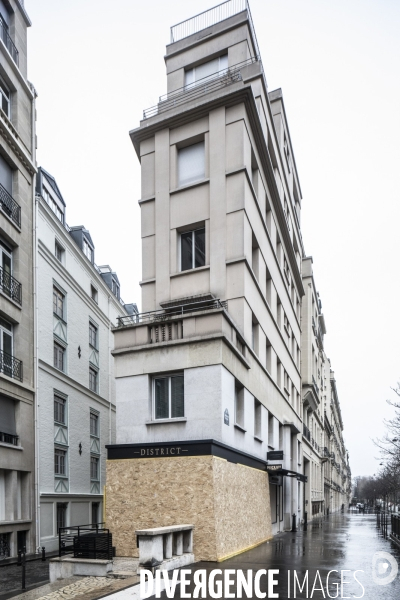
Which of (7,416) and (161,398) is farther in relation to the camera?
(7,416)

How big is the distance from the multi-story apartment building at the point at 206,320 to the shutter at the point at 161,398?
0.05 metres

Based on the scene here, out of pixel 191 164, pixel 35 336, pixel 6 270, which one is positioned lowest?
pixel 35 336

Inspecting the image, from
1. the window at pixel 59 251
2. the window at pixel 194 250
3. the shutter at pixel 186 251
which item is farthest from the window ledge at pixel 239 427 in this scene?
the window at pixel 59 251

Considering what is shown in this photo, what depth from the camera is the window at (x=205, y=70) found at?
26.1m

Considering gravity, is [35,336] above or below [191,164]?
below

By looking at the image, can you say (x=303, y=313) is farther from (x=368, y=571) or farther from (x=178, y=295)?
(x=368, y=571)

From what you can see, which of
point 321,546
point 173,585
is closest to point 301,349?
point 321,546

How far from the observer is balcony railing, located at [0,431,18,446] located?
22.5 meters

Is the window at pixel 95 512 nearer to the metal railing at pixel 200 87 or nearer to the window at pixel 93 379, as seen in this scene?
the window at pixel 93 379

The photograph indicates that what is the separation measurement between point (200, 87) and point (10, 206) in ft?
31.4

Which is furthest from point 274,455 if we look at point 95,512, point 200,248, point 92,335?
point 92,335

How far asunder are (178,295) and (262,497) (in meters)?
8.73

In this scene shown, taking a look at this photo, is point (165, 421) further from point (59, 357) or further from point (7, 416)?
point (59, 357)

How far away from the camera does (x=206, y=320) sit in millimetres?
18609
